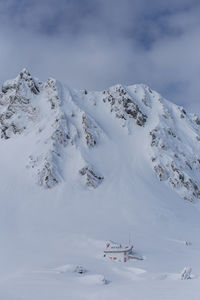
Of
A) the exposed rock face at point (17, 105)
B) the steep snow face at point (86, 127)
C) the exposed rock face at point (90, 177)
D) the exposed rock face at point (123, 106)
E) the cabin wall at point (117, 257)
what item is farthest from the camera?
the exposed rock face at point (123, 106)

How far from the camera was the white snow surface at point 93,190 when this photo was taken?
2896 centimetres

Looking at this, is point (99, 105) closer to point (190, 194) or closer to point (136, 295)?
point (190, 194)

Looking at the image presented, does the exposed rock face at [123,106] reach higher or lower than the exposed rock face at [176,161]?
higher

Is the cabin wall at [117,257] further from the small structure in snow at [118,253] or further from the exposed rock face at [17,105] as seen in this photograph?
the exposed rock face at [17,105]

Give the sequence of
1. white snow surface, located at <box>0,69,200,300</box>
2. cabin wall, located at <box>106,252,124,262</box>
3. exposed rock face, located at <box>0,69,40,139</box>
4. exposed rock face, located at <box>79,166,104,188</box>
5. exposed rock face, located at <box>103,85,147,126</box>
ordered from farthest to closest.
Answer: exposed rock face, located at <box>103,85,147,126</box> → exposed rock face, located at <box>0,69,40,139</box> → exposed rock face, located at <box>79,166,104,188</box> → cabin wall, located at <box>106,252,124,262</box> → white snow surface, located at <box>0,69,200,300</box>

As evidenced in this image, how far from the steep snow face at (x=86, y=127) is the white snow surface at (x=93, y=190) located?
0.95 ft

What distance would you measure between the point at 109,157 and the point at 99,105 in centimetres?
2350

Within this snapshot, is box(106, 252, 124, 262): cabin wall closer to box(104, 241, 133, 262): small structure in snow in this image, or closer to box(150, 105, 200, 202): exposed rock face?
box(104, 241, 133, 262): small structure in snow

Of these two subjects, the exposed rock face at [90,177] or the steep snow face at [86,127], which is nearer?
the exposed rock face at [90,177]

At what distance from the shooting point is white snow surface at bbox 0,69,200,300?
2896 cm

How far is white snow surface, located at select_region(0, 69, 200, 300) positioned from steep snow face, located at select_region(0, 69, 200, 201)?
29 cm

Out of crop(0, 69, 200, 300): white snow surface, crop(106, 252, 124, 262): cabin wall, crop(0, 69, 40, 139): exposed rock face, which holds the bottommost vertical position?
crop(106, 252, 124, 262): cabin wall

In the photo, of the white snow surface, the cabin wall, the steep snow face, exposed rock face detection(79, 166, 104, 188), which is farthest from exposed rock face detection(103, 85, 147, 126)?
the cabin wall

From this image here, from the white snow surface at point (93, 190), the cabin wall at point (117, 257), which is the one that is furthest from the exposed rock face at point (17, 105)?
the cabin wall at point (117, 257)
